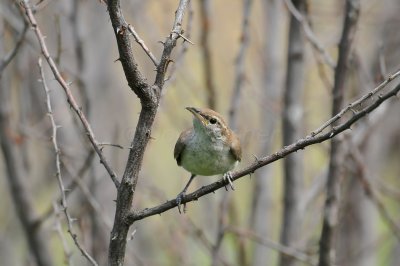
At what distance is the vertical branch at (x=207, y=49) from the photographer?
5.31 meters

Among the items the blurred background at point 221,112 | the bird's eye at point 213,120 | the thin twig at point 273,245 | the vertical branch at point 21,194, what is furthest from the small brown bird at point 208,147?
the vertical branch at point 21,194

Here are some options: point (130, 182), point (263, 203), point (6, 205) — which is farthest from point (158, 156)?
point (130, 182)

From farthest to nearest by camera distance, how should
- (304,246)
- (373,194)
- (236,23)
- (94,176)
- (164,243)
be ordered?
(236,23) < (164,243) < (304,246) < (94,176) < (373,194)

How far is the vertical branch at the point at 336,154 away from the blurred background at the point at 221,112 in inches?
8.0

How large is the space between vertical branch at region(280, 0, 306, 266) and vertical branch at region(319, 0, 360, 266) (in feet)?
2.83

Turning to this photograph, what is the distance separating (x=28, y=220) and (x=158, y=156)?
15.9 feet

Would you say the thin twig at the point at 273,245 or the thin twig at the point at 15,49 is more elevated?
the thin twig at the point at 15,49

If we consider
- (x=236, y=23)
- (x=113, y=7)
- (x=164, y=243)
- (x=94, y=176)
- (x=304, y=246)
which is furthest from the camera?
(x=236, y=23)

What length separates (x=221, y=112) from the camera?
285 inches

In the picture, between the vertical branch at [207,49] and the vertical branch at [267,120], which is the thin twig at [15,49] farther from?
the vertical branch at [267,120]

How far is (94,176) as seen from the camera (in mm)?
5238

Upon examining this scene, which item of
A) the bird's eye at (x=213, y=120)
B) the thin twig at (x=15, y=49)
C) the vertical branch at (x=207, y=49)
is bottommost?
the bird's eye at (x=213, y=120)

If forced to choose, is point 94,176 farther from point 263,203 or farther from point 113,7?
point 113,7

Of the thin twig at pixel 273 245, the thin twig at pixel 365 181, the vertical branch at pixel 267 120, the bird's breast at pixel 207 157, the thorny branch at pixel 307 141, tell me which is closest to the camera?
the thorny branch at pixel 307 141
